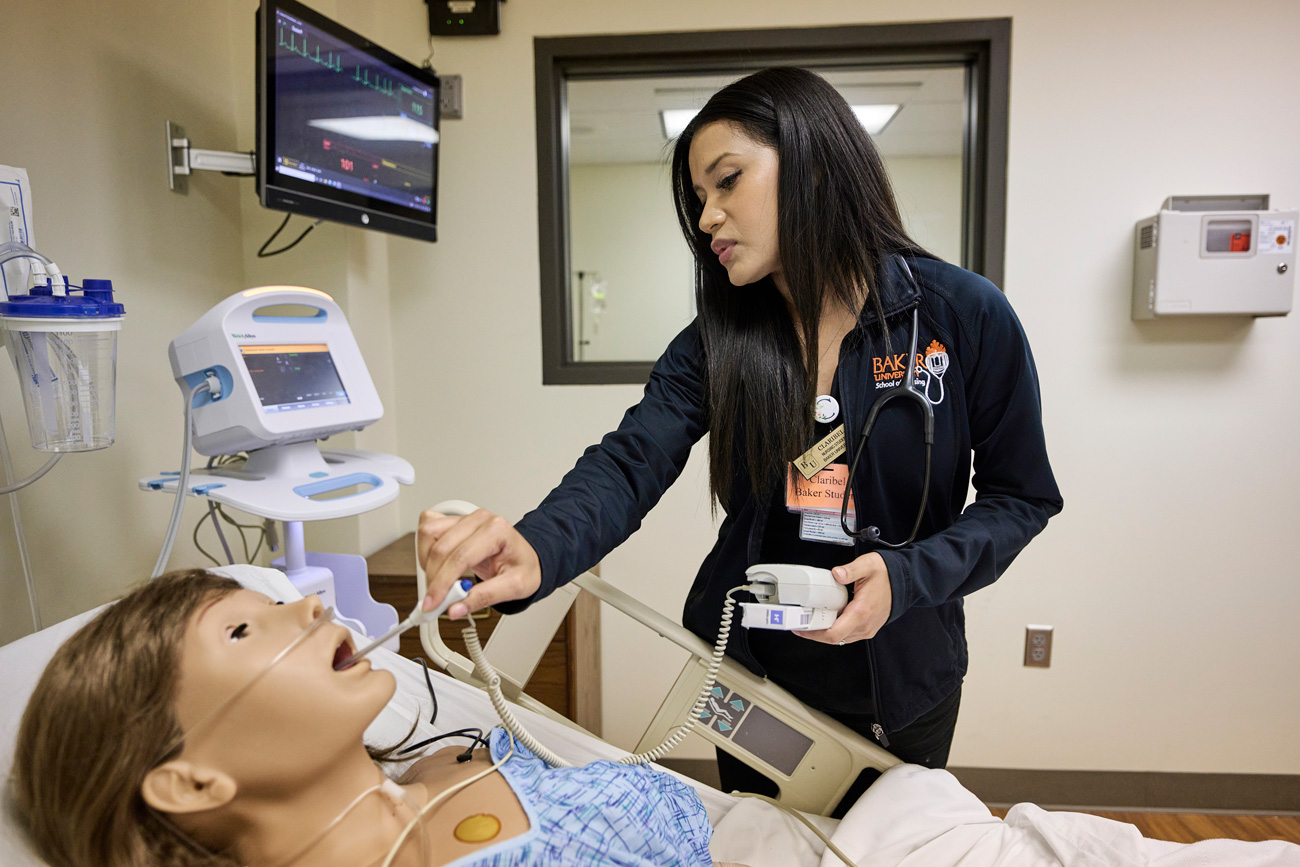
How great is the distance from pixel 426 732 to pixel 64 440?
2.47 feet

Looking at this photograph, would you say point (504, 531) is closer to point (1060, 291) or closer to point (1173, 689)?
point (1060, 291)

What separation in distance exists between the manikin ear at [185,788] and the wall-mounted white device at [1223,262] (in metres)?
2.45

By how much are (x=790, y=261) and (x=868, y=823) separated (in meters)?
0.84

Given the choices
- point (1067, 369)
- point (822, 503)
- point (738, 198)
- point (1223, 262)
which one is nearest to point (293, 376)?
point (738, 198)

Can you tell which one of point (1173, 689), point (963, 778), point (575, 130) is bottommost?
point (963, 778)

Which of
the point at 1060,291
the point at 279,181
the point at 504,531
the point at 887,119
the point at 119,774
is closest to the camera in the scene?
the point at 119,774

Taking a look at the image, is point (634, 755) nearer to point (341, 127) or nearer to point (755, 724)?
point (755, 724)

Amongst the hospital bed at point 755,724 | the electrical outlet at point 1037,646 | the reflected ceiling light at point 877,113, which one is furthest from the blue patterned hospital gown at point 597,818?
the reflected ceiling light at point 877,113

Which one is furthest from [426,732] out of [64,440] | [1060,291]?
[1060,291]

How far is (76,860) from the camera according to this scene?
0.85 meters

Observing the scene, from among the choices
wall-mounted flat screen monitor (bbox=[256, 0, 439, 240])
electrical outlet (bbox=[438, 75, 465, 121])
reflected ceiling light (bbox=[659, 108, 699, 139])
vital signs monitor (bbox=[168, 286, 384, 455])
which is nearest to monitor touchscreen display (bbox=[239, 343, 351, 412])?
vital signs monitor (bbox=[168, 286, 384, 455])

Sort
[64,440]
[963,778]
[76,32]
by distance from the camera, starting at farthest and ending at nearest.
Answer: [963,778]
[76,32]
[64,440]

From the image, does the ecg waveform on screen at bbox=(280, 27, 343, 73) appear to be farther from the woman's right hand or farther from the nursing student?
the woman's right hand

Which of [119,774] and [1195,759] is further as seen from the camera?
[1195,759]
